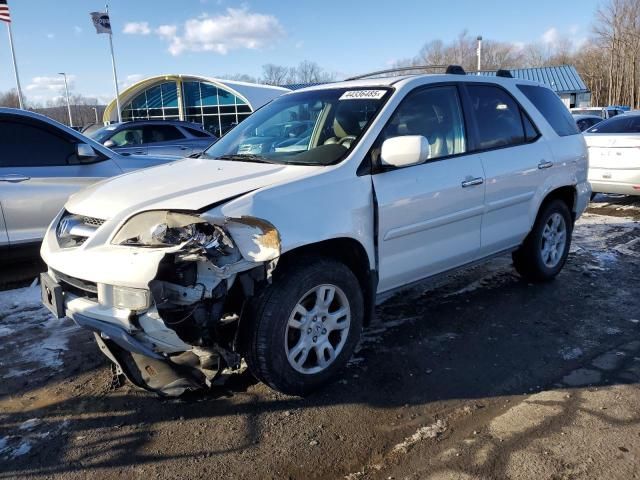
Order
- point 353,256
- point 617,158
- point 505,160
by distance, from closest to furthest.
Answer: point 353,256
point 505,160
point 617,158

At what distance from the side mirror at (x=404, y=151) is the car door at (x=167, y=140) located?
385 inches

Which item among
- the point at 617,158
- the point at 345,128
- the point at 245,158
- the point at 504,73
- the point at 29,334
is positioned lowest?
the point at 29,334

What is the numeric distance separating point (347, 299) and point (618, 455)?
1618 mm

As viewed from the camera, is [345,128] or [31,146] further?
[31,146]

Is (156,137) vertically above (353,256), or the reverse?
(156,137)

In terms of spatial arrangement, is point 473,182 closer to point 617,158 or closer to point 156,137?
point 617,158

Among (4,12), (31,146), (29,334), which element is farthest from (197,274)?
(4,12)

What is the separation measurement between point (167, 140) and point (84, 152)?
299 inches

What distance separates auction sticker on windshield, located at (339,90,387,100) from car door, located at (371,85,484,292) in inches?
7.0

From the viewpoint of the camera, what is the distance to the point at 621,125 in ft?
31.3

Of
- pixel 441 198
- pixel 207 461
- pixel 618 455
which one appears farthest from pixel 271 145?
pixel 618 455

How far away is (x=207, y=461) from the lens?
2.69 metres

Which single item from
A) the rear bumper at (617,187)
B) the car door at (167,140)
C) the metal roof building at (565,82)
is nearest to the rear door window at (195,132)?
the car door at (167,140)

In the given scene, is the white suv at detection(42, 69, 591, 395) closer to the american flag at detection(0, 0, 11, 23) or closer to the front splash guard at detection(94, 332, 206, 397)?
the front splash guard at detection(94, 332, 206, 397)
